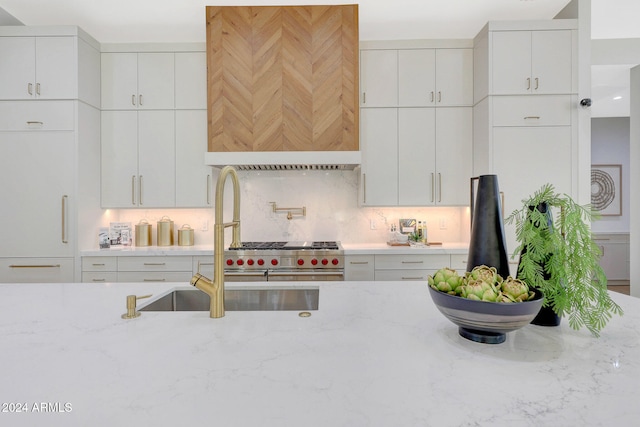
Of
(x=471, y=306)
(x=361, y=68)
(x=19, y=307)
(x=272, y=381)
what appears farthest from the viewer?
(x=361, y=68)

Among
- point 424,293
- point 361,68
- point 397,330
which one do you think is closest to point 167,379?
point 397,330

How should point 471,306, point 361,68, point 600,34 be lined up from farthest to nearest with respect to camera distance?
point 600,34
point 361,68
point 471,306

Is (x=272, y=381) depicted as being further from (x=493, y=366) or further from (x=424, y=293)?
(x=424, y=293)

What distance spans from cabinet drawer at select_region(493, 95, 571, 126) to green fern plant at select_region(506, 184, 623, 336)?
2238 millimetres

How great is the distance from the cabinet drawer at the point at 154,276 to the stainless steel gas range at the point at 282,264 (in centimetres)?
40

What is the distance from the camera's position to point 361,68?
316cm

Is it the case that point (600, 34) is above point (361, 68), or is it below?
above

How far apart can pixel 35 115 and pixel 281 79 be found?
6.73 feet

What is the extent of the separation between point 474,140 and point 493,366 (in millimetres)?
2784

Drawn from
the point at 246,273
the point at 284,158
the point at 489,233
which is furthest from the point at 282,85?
the point at 489,233

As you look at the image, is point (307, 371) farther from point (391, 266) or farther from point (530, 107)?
point (530, 107)

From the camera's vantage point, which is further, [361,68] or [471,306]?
[361,68]

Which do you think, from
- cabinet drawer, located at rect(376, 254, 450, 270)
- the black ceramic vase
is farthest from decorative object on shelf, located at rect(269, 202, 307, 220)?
the black ceramic vase

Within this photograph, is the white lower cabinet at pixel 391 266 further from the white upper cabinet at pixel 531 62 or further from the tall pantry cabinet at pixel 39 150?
the tall pantry cabinet at pixel 39 150
